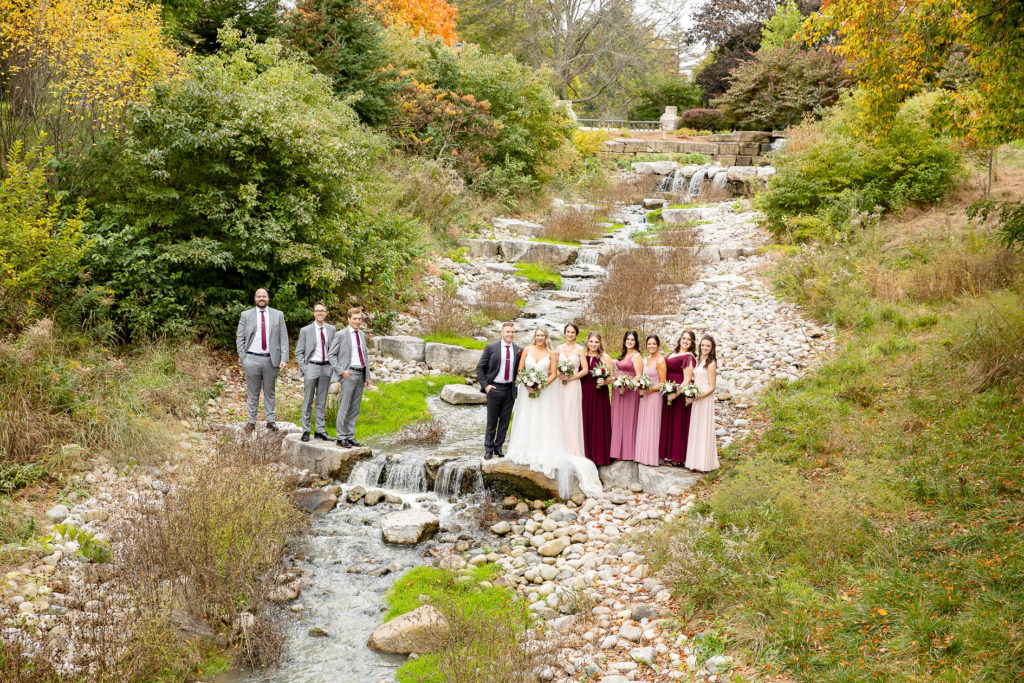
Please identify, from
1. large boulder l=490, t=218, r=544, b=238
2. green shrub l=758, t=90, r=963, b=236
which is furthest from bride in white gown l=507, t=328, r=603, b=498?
large boulder l=490, t=218, r=544, b=238

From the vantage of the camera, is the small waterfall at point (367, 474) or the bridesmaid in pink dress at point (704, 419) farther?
the small waterfall at point (367, 474)

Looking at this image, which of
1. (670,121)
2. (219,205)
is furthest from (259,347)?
(670,121)

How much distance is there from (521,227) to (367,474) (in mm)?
14026

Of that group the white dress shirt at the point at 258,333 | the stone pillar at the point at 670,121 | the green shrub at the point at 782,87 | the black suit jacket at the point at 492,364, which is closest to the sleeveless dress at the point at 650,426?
the black suit jacket at the point at 492,364

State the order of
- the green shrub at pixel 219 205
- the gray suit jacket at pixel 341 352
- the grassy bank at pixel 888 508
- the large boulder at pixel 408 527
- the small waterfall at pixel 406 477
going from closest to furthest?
the grassy bank at pixel 888 508, the large boulder at pixel 408 527, the small waterfall at pixel 406 477, the gray suit jacket at pixel 341 352, the green shrub at pixel 219 205

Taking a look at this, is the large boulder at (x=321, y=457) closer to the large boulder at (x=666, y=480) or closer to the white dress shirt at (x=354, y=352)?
the white dress shirt at (x=354, y=352)

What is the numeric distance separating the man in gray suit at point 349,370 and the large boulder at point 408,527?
184 centimetres

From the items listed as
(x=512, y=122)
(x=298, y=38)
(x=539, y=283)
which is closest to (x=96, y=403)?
(x=539, y=283)

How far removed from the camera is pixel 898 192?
15602 mm

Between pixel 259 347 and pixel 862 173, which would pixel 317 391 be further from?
pixel 862 173

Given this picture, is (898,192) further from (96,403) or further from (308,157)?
(96,403)

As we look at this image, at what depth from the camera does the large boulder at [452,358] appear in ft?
44.2

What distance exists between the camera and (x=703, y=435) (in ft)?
28.9

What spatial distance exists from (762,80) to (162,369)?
3287 centimetres
